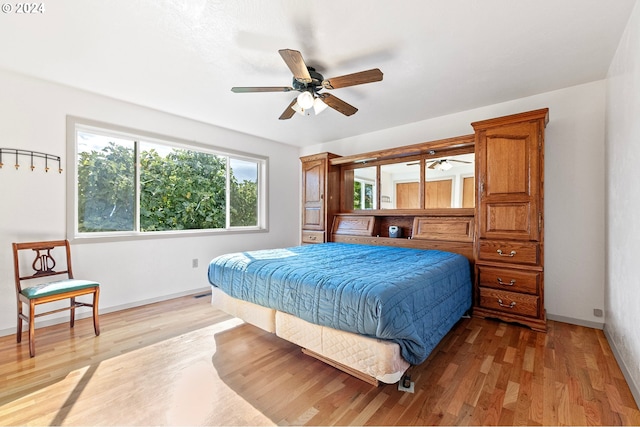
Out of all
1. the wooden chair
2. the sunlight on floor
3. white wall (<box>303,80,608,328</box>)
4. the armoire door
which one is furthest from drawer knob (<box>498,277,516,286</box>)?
the wooden chair

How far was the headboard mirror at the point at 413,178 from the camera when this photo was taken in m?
3.46

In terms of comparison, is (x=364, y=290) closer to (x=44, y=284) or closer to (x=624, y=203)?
(x=624, y=203)

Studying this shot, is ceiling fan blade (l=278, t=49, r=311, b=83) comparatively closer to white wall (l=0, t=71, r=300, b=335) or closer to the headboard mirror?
the headboard mirror

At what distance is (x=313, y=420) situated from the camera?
4.86 feet

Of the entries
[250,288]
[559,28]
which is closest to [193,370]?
[250,288]

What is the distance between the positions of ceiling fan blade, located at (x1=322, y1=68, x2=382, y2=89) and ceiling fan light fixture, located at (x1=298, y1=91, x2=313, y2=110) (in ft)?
0.57

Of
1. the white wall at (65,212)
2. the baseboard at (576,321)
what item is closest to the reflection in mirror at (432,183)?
the baseboard at (576,321)

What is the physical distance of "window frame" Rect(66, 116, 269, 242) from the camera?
9.59 feet

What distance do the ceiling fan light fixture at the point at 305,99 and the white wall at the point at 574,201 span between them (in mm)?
2589

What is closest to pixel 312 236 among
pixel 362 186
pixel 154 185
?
pixel 362 186

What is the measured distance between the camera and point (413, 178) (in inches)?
155

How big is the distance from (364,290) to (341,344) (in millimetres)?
409

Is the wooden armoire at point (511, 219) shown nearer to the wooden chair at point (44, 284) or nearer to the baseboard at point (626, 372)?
the baseboard at point (626, 372)

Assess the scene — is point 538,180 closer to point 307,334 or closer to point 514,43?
point 514,43
